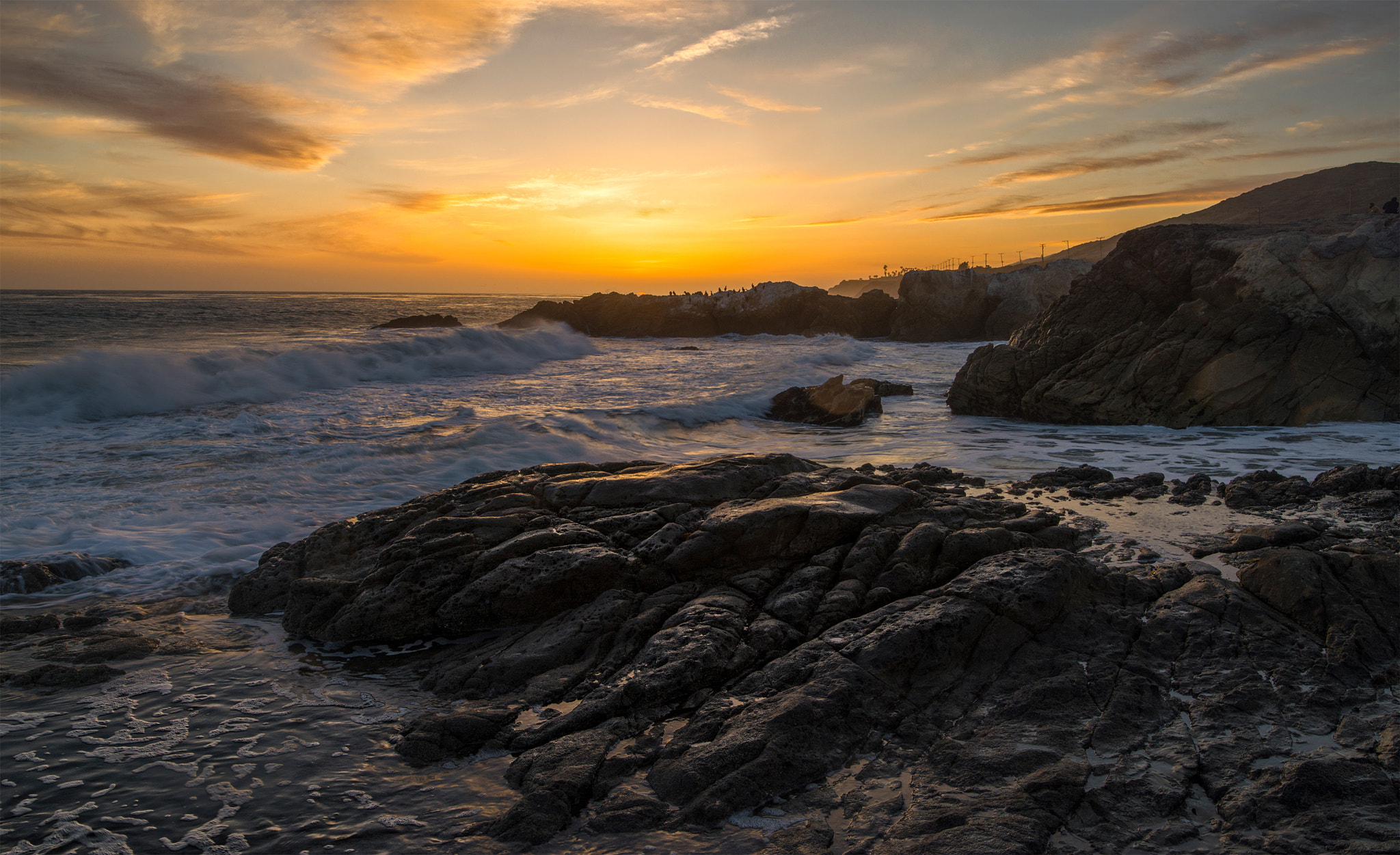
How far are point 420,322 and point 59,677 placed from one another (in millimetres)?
46273

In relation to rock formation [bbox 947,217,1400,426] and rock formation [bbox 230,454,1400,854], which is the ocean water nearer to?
rock formation [bbox 947,217,1400,426]

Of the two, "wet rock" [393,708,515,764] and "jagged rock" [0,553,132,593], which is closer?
"wet rock" [393,708,515,764]

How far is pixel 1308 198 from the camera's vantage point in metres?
109

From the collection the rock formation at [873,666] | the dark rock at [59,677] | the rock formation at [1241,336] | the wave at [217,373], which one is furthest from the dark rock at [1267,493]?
the wave at [217,373]

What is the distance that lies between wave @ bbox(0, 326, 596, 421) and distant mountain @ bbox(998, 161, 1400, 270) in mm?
81341

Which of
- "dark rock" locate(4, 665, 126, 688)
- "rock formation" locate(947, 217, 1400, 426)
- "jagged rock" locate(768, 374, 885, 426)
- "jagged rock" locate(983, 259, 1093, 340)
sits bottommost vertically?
"dark rock" locate(4, 665, 126, 688)

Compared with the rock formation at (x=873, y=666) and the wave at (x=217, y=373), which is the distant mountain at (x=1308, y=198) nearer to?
the wave at (x=217, y=373)

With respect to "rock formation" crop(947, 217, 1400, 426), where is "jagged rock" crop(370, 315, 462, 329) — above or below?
above

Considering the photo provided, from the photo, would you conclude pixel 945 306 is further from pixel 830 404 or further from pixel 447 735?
pixel 447 735

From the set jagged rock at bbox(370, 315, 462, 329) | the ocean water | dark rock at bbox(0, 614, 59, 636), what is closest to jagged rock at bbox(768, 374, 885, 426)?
the ocean water

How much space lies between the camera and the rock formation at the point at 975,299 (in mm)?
43375

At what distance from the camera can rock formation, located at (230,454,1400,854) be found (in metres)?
3.30

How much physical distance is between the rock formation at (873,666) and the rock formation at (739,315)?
4636cm

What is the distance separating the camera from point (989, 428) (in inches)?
550
